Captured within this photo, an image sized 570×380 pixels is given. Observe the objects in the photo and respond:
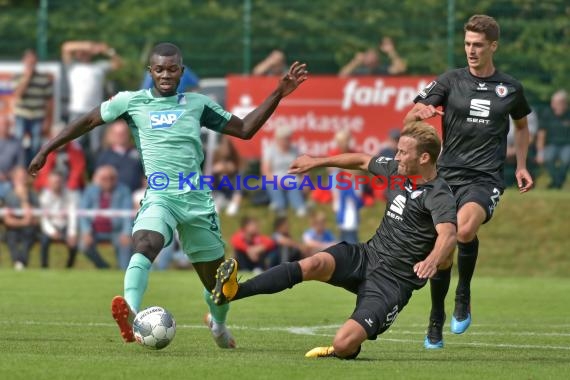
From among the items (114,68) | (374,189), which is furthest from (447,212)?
(114,68)

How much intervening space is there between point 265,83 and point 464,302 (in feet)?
38.7

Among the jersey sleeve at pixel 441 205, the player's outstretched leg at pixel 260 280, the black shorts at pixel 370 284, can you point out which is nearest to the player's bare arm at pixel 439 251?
the jersey sleeve at pixel 441 205

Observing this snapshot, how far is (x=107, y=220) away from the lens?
21219 mm

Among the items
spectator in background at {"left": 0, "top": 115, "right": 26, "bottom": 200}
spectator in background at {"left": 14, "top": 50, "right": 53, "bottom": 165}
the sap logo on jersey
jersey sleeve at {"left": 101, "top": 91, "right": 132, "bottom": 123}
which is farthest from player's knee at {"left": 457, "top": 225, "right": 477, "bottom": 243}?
spectator in background at {"left": 14, "top": 50, "right": 53, "bottom": 165}

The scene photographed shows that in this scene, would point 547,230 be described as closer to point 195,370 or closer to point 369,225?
point 369,225

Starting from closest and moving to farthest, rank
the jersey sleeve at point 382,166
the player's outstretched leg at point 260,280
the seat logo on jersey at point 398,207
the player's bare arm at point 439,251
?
the player's bare arm at point 439,251 < the player's outstretched leg at point 260,280 < the seat logo on jersey at point 398,207 < the jersey sleeve at point 382,166

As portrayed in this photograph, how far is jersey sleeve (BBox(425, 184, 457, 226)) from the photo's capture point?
9094 millimetres

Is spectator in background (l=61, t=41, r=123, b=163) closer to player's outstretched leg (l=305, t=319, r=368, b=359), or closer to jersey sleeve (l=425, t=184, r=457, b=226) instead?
jersey sleeve (l=425, t=184, r=457, b=226)

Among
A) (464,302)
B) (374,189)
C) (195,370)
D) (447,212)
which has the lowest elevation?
(374,189)

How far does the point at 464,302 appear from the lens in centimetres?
1119

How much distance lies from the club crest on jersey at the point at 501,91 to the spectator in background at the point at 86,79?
473 inches

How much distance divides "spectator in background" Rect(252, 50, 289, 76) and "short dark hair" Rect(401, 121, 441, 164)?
13.3m

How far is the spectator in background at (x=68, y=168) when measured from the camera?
2214 centimetres

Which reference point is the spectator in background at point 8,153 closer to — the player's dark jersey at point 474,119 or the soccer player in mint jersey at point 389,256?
the player's dark jersey at point 474,119
